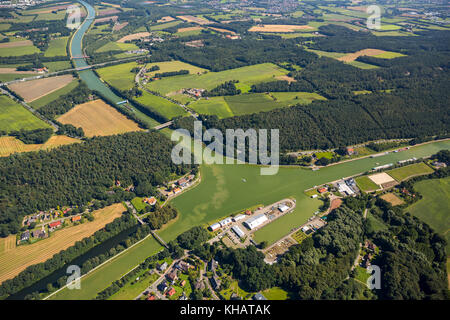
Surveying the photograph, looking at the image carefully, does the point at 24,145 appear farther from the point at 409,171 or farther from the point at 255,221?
the point at 409,171

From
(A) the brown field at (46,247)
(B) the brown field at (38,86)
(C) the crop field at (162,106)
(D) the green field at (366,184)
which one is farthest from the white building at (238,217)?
(B) the brown field at (38,86)

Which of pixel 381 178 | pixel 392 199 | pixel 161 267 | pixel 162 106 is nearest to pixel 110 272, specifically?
pixel 161 267

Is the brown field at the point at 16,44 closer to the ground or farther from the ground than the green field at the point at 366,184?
farther from the ground

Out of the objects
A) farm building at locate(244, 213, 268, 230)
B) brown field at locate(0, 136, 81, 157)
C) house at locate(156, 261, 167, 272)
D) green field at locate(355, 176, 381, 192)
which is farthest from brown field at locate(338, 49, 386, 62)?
house at locate(156, 261, 167, 272)

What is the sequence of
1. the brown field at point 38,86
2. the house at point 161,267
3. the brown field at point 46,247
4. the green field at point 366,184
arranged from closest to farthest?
the house at point 161,267
the brown field at point 46,247
the green field at point 366,184
the brown field at point 38,86

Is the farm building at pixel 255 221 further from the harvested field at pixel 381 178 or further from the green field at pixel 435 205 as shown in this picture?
the green field at pixel 435 205

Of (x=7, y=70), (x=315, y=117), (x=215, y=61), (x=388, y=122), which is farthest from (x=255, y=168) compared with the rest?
(x=7, y=70)
